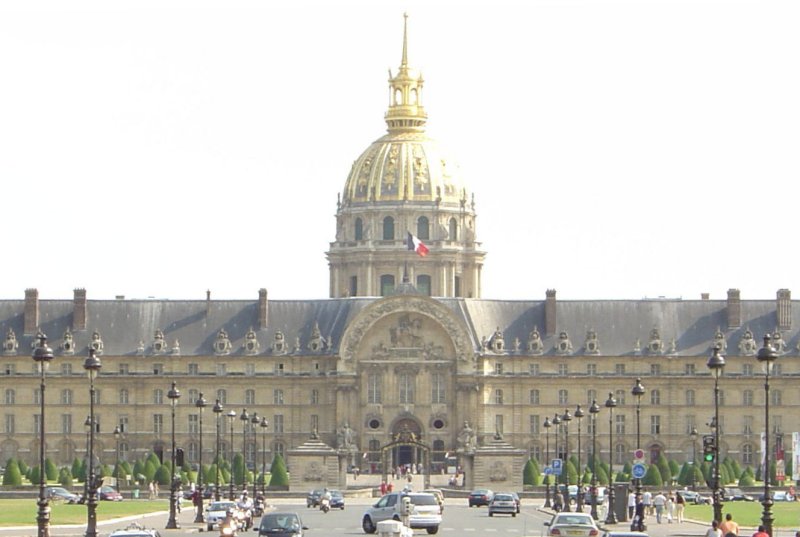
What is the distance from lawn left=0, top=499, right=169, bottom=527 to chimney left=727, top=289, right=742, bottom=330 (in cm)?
5465

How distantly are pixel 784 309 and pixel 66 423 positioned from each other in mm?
44581

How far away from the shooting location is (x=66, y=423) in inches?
6403

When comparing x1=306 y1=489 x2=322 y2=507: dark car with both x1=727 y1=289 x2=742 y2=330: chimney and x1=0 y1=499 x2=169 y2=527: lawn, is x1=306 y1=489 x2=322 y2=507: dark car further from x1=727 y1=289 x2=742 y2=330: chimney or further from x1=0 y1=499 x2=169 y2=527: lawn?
x1=727 y1=289 x2=742 y2=330: chimney

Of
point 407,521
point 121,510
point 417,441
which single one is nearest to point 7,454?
point 417,441

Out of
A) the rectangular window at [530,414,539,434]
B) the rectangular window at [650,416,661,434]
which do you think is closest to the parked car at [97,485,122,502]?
the rectangular window at [530,414,539,434]

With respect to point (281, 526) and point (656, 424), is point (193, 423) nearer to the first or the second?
point (656, 424)

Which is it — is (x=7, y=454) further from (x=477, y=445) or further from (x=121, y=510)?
(x=121, y=510)

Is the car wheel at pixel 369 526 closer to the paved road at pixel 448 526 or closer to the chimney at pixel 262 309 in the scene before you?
the paved road at pixel 448 526

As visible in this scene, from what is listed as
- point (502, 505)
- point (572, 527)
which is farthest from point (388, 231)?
point (572, 527)

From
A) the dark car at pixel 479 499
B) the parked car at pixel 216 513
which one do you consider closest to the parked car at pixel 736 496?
the dark car at pixel 479 499

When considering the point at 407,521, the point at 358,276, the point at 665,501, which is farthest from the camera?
the point at 358,276

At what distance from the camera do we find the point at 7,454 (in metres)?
162

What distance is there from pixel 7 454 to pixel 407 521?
3384 inches

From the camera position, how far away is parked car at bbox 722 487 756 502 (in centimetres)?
11705
